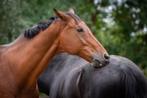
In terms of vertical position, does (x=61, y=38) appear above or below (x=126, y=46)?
above

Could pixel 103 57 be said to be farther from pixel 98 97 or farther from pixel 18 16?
pixel 18 16

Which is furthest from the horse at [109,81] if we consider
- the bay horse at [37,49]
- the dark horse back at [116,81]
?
the bay horse at [37,49]

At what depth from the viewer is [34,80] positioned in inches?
267

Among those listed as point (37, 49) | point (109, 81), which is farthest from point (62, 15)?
point (109, 81)

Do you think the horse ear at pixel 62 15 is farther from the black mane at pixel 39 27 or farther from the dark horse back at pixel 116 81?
the dark horse back at pixel 116 81

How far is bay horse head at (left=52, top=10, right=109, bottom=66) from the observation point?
6465 mm

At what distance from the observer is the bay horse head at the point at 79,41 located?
255 inches

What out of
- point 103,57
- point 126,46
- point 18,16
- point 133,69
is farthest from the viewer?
point 126,46

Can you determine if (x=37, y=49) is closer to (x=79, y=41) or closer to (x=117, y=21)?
A: (x=79, y=41)

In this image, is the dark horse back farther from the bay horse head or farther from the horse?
the bay horse head

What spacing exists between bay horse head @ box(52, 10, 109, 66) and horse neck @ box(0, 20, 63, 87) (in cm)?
14

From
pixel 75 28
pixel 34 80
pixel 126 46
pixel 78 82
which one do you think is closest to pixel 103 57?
pixel 75 28

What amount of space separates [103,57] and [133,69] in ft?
3.65

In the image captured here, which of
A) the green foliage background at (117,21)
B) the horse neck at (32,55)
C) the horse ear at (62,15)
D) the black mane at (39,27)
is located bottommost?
the green foliage background at (117,21)
